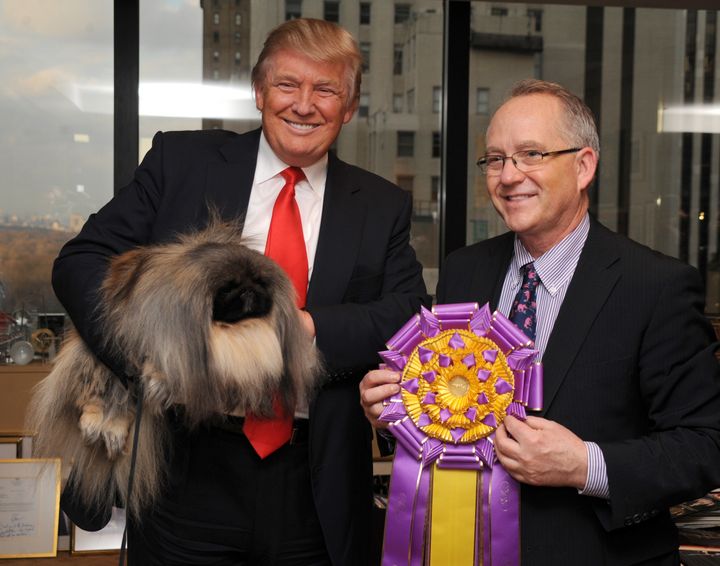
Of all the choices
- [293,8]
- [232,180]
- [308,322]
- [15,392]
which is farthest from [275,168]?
[293,8]

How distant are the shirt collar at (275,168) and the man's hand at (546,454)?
0.74m

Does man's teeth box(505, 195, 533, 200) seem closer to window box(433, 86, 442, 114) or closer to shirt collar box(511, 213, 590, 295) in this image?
shirt collar box(511, 213, 590, 295)

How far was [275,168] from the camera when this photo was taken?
72.1 inches

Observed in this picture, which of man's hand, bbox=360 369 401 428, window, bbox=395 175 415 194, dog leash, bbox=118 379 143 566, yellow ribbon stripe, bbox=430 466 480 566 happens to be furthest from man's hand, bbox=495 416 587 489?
window, bbox=395 175 415 194

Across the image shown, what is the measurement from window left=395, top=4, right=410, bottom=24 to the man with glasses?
13.4ft

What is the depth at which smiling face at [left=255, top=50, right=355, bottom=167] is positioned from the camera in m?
1.76

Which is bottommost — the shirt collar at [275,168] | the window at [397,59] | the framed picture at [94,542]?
the framed picture at [94,542]

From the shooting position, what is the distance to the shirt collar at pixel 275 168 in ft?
6.00

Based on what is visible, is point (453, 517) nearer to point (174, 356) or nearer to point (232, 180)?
point (174, 356)

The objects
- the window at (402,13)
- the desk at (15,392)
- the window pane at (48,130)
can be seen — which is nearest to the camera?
the desk at (15,392)

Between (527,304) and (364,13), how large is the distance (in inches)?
169

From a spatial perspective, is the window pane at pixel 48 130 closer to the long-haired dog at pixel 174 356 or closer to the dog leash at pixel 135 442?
the long-haired dog at pixel 174 356

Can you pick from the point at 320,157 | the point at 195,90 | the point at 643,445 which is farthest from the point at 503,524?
the point at 195,90

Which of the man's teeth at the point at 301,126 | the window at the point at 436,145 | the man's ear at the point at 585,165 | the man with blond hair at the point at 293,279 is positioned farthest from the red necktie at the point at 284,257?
the window at the point at 436,145
